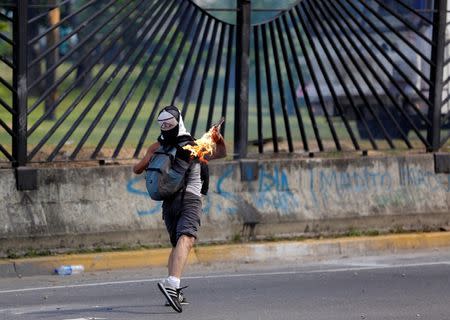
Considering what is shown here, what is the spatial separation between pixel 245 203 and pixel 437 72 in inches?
115

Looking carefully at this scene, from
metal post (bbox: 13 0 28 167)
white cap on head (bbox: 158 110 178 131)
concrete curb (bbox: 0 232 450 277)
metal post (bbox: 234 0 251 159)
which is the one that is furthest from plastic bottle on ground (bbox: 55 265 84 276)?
white cap on head (bbox: 158 110 178 131)

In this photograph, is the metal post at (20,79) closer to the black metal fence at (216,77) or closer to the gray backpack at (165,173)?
the black metal fence at (216,77)

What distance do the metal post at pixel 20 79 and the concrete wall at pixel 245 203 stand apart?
33 centimetres

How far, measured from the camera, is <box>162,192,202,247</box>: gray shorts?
912 cm

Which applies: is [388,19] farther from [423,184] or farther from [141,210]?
[141,210]

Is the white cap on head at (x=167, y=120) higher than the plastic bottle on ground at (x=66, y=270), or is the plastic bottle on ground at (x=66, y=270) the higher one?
the white cap on head at (x=167, y=120)

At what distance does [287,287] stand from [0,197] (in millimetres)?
3060

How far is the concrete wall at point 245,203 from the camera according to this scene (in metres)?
11.5

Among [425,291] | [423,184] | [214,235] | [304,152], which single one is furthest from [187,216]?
[423,184]

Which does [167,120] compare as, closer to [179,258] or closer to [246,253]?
[179,258]

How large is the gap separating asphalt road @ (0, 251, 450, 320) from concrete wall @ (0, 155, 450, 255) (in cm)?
58

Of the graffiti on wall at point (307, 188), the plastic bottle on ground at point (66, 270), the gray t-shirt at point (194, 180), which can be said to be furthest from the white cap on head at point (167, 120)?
the graffiti on wall at point (307, 188)

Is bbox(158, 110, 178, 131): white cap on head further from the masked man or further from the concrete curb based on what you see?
the concrete curb

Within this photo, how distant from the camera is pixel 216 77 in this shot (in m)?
12.7
